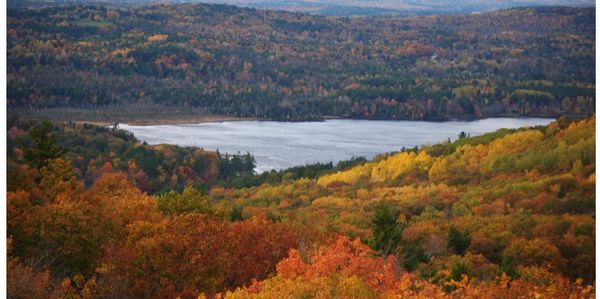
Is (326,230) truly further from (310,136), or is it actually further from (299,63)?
(299,63)

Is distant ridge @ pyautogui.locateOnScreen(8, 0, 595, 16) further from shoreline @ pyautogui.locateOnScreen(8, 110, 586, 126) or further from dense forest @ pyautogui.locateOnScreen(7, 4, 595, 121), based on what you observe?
shoreline @ pyautogui.locateOnScreen(8, 110, 586, 126)

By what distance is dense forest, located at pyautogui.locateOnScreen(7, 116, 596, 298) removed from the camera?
585 inches

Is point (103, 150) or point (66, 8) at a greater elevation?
point (66, 8)

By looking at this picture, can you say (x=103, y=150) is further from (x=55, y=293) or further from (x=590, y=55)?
(x=55, y=293)

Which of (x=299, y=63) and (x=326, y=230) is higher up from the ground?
(x=299, y=63)

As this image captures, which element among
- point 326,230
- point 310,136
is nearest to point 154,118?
point 310,136

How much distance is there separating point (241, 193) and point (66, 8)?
14333mm

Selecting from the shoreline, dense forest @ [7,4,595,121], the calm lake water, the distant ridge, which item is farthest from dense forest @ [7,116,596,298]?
the calm lake water

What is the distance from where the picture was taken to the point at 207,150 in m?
54.9

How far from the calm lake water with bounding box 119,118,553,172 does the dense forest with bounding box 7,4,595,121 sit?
994mm

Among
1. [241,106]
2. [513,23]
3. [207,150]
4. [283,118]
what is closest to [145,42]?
[241,106]

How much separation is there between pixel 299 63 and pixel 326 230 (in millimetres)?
59289

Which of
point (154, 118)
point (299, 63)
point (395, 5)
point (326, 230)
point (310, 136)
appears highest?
point (395, 5)

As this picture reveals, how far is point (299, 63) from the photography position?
81250 millimetres
